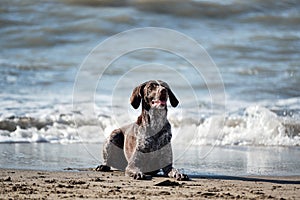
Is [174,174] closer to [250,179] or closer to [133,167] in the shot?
[133,167]

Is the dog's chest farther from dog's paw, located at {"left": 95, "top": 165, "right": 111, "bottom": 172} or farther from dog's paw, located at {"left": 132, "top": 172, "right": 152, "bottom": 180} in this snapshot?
dog's paw, located at {"left": 95, "top": 165, "right": 111, "bottom": 172}

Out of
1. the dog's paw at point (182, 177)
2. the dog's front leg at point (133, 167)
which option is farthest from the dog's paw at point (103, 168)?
the dog's paw at point (182, 177)

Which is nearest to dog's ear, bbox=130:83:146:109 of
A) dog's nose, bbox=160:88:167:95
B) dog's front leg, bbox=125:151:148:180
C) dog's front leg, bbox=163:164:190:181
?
dog's nose, bbox=160:88:167:95

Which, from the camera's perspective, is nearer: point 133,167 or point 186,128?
point 133,167

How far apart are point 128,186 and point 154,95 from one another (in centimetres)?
130

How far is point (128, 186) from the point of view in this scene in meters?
6.50

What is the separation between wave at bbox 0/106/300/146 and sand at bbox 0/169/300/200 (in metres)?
4.55

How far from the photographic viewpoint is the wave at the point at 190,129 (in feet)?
40.0

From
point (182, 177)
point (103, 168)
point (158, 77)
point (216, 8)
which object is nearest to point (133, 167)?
point (182, 177)

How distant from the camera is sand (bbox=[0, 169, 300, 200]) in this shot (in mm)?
5832

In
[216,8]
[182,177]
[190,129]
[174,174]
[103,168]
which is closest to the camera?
[182,177]

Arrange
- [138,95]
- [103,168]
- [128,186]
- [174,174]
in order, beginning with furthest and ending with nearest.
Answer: [103,168], [138,95], [174,174], [128,186]

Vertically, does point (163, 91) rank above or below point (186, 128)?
above

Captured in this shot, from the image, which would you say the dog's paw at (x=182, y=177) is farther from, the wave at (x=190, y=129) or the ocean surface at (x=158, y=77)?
the wave at (x=190, y=129)
